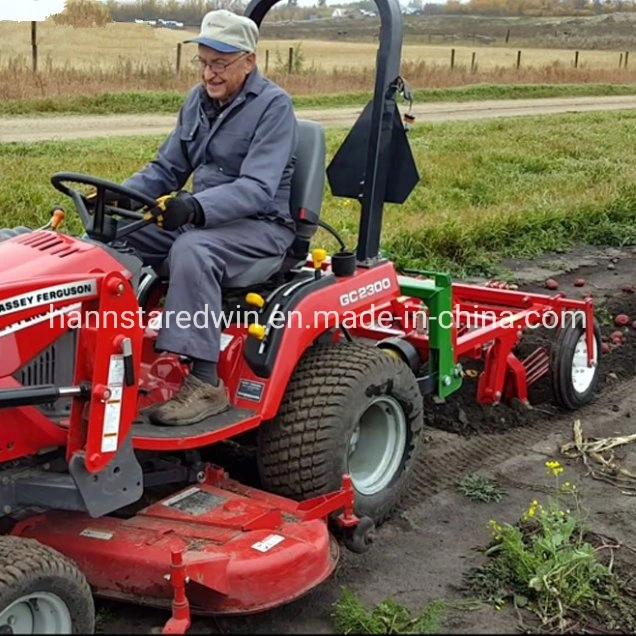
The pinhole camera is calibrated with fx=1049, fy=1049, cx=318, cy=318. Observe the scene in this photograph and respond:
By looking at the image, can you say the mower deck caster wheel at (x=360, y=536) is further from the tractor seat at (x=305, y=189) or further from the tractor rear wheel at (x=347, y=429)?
the tractor seat at (x=305, y=189)

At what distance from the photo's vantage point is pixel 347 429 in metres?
3.80

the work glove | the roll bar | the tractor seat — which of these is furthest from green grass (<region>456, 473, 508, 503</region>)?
the work glove

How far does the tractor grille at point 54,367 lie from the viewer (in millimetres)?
3285

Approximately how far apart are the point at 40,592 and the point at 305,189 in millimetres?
1915

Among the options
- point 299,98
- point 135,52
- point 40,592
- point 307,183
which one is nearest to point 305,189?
point 307,183

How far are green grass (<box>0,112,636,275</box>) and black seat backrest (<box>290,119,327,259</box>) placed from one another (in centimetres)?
338

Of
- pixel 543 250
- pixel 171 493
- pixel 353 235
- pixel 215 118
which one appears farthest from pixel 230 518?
pixel 543 250

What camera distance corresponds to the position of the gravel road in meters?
15.4

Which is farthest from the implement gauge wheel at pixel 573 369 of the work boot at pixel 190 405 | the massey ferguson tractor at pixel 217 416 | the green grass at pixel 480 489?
the work boot at pixel 190 405

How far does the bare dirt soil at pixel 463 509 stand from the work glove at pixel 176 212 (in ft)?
4.14

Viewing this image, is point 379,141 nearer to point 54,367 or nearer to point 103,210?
point 103,210

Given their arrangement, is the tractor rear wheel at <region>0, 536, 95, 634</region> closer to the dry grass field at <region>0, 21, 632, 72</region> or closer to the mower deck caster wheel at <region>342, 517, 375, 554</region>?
the mower deck caster wheel at <region>342, 517, 375, 554</region>

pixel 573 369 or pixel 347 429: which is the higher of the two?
pixel 347 429

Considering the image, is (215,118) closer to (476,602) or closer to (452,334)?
(452,334)
